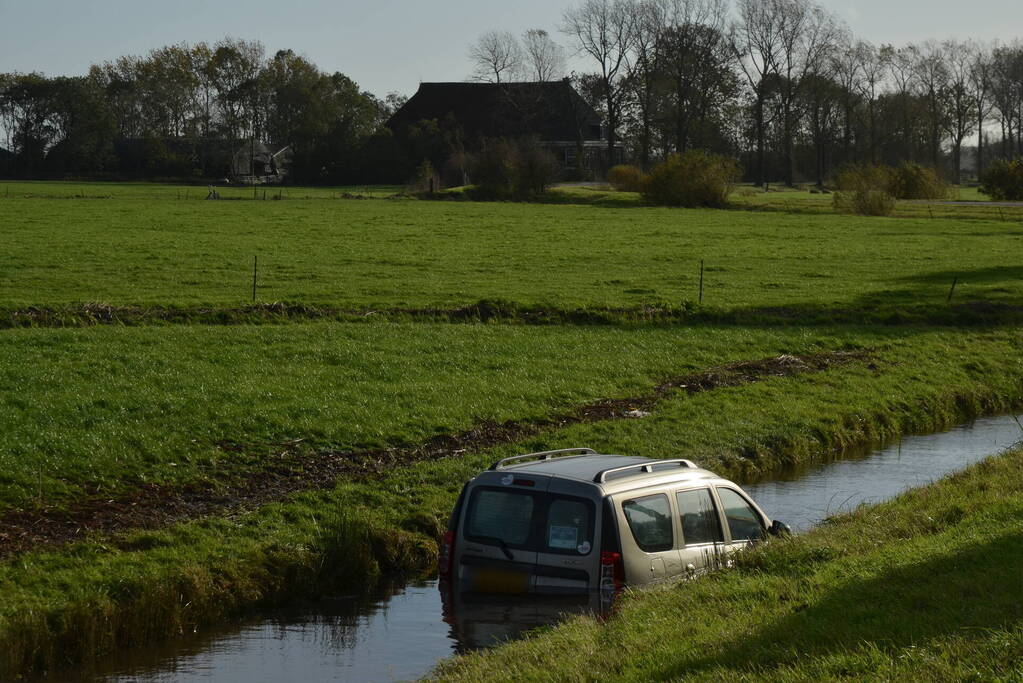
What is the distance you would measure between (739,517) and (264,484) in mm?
6965

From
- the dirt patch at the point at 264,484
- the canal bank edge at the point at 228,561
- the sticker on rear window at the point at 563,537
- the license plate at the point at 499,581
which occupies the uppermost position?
the sticker on rear window at the point at 563,537

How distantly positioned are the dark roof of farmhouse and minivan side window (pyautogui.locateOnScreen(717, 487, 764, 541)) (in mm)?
112054

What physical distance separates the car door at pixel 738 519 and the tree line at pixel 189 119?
108 metres

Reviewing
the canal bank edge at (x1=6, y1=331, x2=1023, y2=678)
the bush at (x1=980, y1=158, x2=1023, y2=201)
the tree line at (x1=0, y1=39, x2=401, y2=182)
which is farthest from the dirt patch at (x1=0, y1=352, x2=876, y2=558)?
the tree line at (x1=0, y1=39, x2=401, y2=182)

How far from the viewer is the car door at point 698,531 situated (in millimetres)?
11789

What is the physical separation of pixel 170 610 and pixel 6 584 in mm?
1610

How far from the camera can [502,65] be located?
129 m

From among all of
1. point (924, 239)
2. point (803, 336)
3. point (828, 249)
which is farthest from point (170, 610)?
point (924, 239)

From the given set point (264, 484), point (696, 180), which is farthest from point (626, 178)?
point (264, 484)

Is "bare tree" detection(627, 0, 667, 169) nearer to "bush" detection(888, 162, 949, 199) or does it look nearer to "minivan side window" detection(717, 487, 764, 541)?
"bush" detection(888, 162, 949, 199)

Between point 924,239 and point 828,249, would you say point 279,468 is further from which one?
point 924,239

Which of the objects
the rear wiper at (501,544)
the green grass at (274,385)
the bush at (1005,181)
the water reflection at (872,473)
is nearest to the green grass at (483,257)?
the green grass at (274,385)

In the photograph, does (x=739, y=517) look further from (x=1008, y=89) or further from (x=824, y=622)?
(x=1008, y=89)

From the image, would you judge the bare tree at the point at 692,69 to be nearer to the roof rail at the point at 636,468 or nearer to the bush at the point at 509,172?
the bush at the point at 509,172
